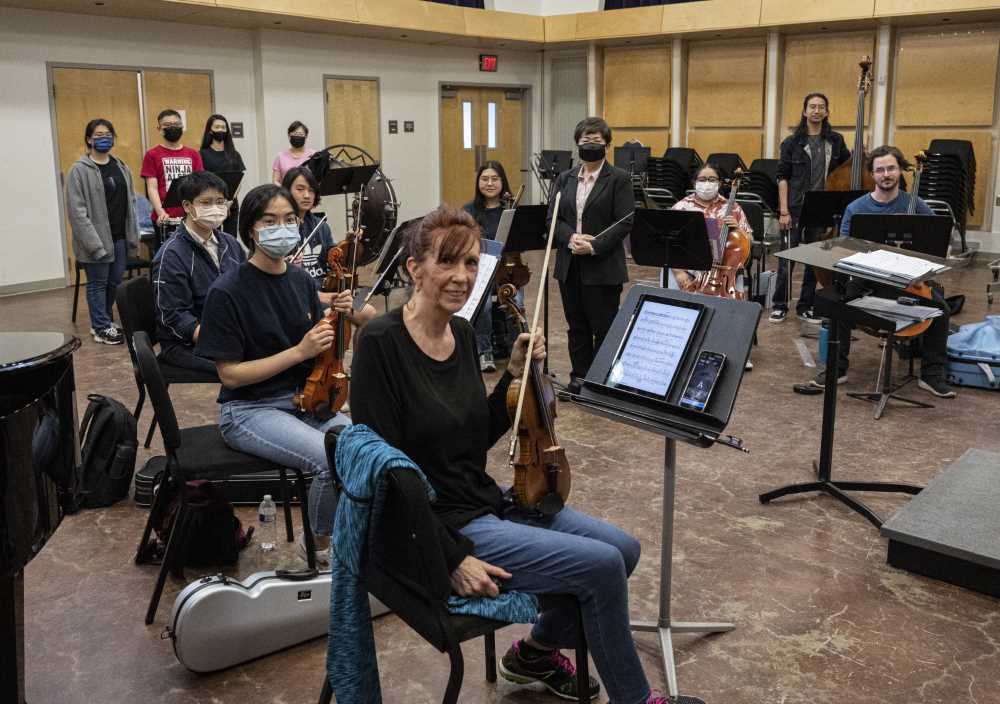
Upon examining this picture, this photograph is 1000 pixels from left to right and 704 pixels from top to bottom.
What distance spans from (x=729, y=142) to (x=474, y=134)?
3.69 meters

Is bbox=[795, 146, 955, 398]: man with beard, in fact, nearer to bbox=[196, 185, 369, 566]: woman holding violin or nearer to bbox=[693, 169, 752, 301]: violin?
bbox=[693, 169, 752, 301]: violin

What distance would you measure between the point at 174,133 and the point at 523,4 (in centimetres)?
735

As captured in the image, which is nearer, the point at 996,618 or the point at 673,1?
the point at 996,618

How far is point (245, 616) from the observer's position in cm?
289

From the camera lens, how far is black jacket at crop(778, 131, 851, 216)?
8.02 metres

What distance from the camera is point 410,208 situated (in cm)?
1320

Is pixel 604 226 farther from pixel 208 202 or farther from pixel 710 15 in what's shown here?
pixel 710 15

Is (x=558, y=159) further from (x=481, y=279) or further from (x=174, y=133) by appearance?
(x=481, y=279)

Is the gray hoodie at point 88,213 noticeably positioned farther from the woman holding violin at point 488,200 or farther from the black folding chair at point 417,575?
the black folding chair at point 417,575

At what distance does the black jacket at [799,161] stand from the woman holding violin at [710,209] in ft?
7.08

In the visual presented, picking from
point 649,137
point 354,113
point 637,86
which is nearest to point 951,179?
point 649,137

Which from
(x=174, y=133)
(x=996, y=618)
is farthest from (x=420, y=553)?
(x=174, y=133)

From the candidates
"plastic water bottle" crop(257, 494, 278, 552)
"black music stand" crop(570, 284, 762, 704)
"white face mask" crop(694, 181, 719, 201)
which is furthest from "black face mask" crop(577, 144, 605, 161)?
"plastic water bottle" crop(257, 494, 278, 552)

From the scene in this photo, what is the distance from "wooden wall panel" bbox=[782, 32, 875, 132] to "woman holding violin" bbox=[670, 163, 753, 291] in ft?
22.1
